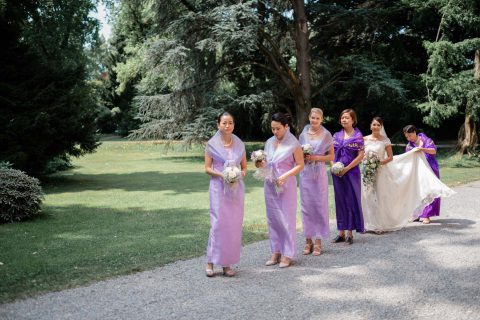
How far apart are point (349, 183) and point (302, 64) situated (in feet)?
58.5

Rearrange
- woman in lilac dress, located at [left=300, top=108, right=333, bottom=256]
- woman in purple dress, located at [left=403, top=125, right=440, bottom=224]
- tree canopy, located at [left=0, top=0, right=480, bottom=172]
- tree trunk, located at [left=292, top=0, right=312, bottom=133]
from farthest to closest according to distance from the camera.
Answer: tree trunk, located at [left=292, top=0, right=312, bottom=133] < tree canopy, located at [left=0, top=0, right=480, bottom=172] < woman in purple dress, located at [left=403, top=125, right=440, bottom=224] < woman in lilac dress, located at [left=300, top=108, right=333, bottom=256]

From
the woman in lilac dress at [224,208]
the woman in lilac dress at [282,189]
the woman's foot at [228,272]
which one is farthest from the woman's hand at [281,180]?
the woman's foot at [228,272]

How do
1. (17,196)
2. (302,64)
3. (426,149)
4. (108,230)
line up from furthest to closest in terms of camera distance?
(302,64) → (17,196) → (426,149) → (108,230)

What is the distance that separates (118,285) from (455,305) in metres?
3.55

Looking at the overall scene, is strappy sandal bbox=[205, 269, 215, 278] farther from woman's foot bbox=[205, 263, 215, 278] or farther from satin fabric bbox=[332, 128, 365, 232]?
satin fabric bbox=[332, 128, 365, 232]

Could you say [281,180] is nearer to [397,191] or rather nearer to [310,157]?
[310,157]

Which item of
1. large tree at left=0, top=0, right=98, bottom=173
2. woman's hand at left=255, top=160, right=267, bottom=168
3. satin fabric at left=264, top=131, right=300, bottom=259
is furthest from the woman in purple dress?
large tree at left=0, top=0, right=98, bottom=173

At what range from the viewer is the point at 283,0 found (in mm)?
24531

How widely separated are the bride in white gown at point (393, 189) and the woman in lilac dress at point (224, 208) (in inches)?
133

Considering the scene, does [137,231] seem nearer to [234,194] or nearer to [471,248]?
[234,194]

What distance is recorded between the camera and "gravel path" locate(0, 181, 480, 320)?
451 centimetres

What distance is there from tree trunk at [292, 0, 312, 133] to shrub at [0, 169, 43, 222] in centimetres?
1624

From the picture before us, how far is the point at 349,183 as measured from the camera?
7570mm

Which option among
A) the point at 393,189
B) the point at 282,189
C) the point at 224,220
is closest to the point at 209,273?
the point at 224,220
